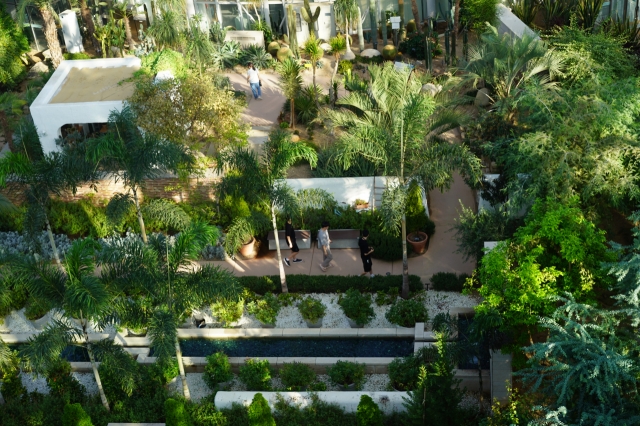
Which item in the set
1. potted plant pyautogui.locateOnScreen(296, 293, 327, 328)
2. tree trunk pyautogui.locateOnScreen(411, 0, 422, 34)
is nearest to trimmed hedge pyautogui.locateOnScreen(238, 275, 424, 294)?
potted plant pyautogui.locateOnScreen(296, 293, 327, 328)

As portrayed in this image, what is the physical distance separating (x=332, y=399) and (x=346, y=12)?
60.4 feet

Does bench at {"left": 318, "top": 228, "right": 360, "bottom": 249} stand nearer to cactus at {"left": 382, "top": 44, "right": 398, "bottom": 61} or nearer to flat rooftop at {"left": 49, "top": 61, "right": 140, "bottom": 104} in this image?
flat rooftop at {"left": 49, "top": 61, "right": 140, "bottom": 104}

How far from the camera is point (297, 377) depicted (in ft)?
56.5

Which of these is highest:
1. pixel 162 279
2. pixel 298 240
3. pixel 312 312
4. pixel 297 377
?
pixel 162 279

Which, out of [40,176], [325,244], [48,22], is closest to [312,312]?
[325,244]

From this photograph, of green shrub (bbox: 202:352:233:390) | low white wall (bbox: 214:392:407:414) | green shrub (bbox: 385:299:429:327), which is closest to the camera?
low white wall (bbox: 214:392:407:414)

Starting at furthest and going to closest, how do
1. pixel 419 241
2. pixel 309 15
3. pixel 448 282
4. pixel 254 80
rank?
1. pixel 309 15
2. pixel 254 80
3. pixel 419 241
4. pixel 448 282

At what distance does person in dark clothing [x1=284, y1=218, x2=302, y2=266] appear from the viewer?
814 inches

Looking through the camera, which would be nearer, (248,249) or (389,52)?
(248,249)

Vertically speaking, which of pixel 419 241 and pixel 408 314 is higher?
pixel 419 241

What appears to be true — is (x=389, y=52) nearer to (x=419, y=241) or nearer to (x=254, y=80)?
(x=254, y=80)

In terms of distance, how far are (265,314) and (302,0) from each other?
16.7 meters

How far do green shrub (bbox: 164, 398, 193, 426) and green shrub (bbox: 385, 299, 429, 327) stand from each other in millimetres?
5199

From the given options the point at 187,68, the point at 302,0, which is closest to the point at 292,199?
the point at 187,68
